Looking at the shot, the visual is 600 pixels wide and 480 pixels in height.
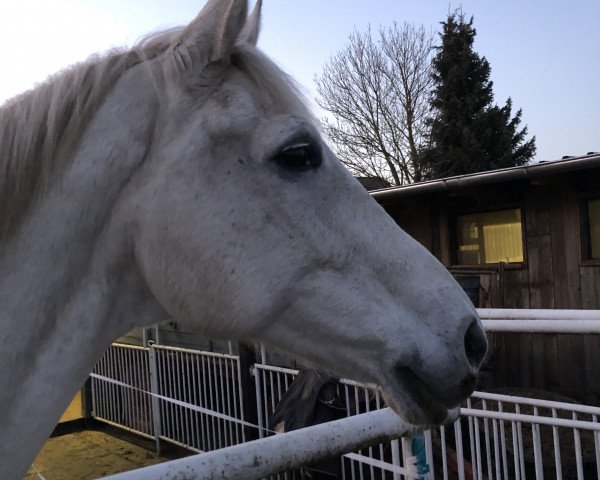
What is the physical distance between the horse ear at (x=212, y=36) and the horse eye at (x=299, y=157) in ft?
1.04

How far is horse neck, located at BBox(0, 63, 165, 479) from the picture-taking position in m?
1.22

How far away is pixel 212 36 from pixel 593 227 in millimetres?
7029

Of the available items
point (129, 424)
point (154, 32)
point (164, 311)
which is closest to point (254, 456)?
point (164, 311)

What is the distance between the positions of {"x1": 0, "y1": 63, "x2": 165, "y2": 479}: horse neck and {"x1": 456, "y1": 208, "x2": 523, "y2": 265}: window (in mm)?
7351

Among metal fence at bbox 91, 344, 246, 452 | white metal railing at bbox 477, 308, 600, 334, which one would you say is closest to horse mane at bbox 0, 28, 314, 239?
white metal railing at bbox 477, 308, 600, 334

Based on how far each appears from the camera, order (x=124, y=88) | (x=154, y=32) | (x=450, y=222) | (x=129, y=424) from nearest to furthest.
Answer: (x=124, y=88) < (x=154, y=32) < (x=129, y=424) < (x=450, y=222)

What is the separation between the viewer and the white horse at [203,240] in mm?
1290

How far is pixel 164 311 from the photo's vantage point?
1455 mm

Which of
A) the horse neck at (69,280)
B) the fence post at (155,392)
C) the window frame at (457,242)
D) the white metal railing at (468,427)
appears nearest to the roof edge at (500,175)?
the window frame at (457,242)

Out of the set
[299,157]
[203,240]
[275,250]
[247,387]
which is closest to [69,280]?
[203,240]

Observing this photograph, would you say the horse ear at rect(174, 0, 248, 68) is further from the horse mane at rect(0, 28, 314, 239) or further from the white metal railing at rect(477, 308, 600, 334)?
the white metal railing at rect(477, 308, 600, 334)

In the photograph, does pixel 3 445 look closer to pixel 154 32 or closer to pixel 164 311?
pixel 164 311

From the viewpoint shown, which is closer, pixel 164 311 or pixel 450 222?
pixel 164 311

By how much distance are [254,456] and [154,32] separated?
1.27m
